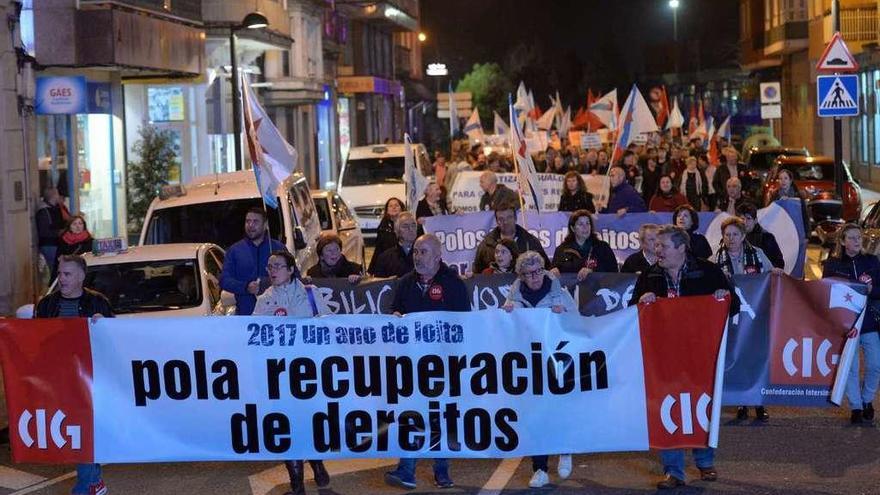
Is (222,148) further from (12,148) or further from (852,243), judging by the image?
(852,243)

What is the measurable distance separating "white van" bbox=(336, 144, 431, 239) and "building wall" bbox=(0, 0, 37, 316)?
29.5 ft

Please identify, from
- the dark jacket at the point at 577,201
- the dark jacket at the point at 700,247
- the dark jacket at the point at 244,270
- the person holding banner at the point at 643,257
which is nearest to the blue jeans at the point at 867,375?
the person holding banner at the point at 643,257

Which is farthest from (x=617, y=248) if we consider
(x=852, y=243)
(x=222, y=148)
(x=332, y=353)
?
(x=222, y=148)

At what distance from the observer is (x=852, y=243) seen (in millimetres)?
11203

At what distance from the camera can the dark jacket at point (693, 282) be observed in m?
9.45

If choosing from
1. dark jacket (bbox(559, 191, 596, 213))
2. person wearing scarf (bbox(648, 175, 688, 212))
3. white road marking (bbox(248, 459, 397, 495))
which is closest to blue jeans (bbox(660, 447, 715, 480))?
white road marking (bbox(248, 459, 397, 495))

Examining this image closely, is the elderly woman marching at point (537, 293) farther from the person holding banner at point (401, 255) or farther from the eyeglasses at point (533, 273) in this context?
the person holding banner at point (401, 255)

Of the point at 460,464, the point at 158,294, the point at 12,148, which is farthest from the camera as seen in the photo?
the point at 12,148

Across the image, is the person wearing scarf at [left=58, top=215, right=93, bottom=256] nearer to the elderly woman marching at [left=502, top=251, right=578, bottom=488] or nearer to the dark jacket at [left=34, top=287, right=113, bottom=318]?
the dark jacket at [left=34, top=287, right=113, bottom=318]

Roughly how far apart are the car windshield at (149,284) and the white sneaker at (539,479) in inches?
167

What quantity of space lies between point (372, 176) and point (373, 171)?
121 mm

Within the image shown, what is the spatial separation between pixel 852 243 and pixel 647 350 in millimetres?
2795

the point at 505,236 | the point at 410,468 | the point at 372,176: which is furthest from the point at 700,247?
the point at 372,176

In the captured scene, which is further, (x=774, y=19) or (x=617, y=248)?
(x=774, y=19)
